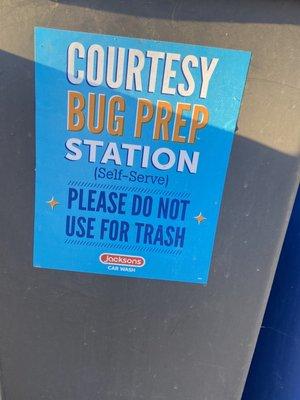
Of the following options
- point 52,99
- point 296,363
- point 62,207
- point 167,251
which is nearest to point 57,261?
point 62,207

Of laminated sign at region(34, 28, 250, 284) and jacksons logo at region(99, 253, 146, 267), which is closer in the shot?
laminated sign at region(34, 28, 250, 284)

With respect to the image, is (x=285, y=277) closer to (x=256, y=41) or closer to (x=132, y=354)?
(x=132, y=354)

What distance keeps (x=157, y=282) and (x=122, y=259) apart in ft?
0.40

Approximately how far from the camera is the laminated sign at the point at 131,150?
Answer: 1.13 metres

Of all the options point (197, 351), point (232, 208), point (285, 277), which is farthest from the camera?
point (285, 277)

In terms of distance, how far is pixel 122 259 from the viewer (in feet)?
4.46

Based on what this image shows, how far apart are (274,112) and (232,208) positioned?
264 mm

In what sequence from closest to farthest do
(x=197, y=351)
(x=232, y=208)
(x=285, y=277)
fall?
1. (x=232, y=208)
2. (x=197, y=351)
3. (x=285, y=277)

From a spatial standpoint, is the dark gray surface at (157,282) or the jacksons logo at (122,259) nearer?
the dark gray surface at (157,282)

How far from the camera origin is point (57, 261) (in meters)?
1.38

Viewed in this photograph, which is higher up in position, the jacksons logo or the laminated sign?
the laminated sign

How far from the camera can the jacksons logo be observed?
1.36 meters

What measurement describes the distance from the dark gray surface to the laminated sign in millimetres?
32

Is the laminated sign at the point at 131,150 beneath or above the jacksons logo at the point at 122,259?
above
